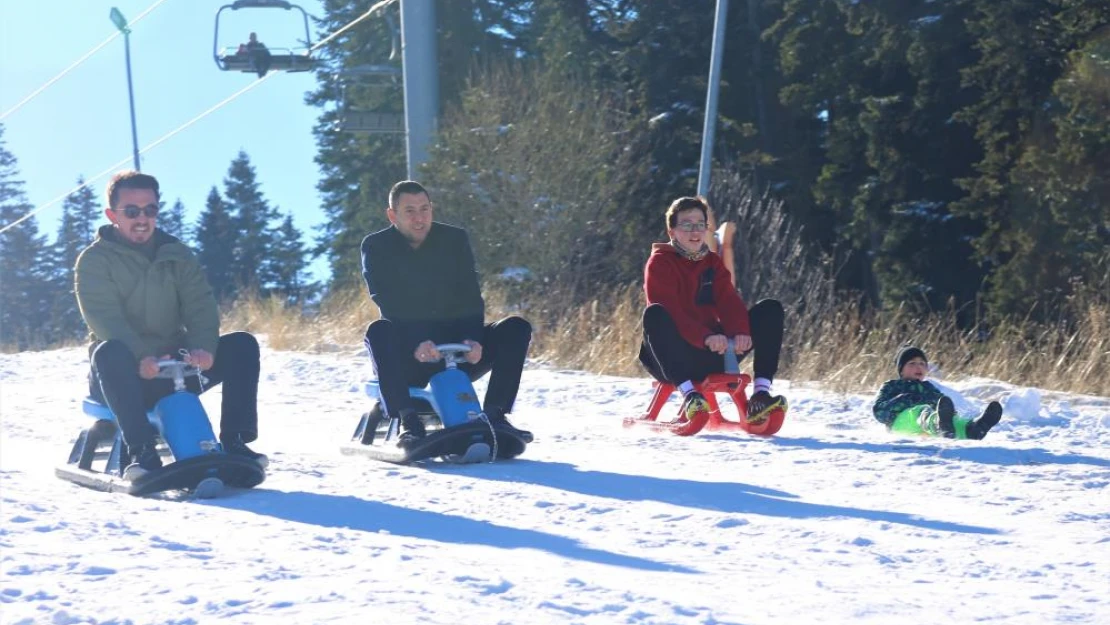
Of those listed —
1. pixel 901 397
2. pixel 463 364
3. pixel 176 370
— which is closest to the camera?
pixel 176 370

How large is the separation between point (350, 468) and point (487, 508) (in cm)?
148

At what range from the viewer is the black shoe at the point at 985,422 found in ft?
23.7

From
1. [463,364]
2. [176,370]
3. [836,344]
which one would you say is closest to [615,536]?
[176,370]

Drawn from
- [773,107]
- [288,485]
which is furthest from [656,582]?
[773,107]

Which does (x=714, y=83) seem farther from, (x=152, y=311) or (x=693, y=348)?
(x=152, y=311)

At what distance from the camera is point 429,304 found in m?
7.46

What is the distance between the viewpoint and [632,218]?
23.9 metres

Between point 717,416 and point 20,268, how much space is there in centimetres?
6782

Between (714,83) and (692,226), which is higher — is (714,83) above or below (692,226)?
above

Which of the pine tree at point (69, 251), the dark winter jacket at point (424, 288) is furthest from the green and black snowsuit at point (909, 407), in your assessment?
the pine tree at point (69, 251)

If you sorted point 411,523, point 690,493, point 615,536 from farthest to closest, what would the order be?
point 690,493 < point 411,523 < point 615,536

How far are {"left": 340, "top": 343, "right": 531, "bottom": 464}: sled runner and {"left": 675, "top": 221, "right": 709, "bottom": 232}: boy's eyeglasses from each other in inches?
58.2

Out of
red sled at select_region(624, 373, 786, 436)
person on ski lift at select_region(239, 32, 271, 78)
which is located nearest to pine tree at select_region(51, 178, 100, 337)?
person on ski lift at select_region(239, 32, 271, 78)

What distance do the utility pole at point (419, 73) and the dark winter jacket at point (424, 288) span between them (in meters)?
8.48
